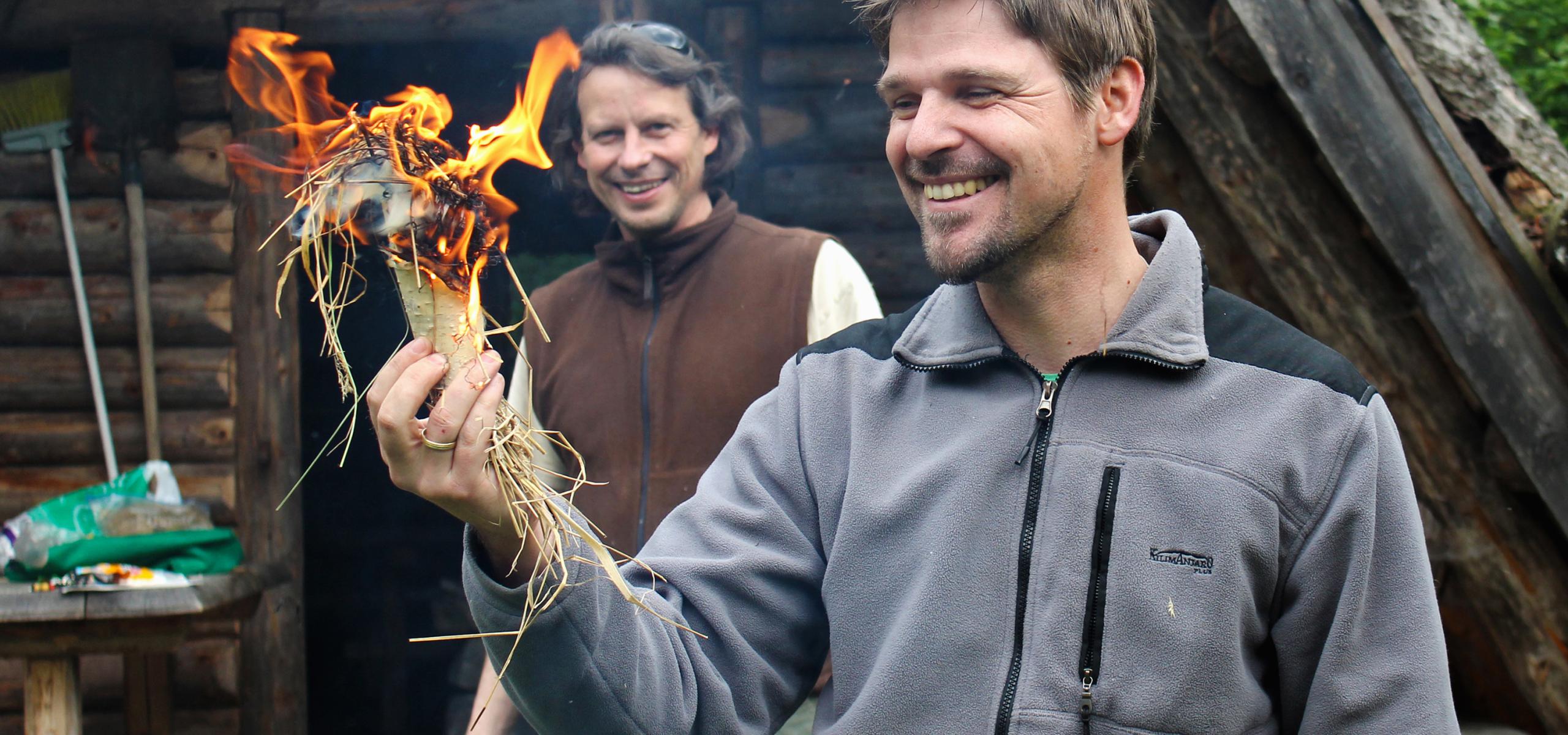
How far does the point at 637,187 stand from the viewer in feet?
10.7

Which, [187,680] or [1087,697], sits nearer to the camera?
[1087,697]

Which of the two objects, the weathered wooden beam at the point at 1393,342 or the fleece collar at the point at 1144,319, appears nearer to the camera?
the fleece collar at the point at 1144,319

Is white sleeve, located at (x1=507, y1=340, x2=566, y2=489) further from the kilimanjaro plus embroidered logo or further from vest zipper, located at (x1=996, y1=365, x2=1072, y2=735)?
the kilimanjaro plus embroidered logo

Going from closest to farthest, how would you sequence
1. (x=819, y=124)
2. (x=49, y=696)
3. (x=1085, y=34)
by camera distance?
(x=1085, y=34) < (x=49, y=696) < (x=819, y=124)

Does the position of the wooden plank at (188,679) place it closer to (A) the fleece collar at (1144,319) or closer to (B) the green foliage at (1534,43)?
(A) the fleece collar at (1144,319)

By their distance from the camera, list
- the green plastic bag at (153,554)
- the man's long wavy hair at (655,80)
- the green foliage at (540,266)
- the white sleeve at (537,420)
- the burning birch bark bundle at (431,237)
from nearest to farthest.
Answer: the burning birch bark bundle at (431,237) → the white sleeve at (537,420) → the man's long wavy hair at (655,80) → the green plastic bag at (153,554) → the green foliage at (540,266)

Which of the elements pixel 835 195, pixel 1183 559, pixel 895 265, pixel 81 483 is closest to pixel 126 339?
pixel 81 483

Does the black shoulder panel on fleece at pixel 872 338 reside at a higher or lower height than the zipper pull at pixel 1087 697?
higher

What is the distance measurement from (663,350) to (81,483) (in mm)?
3425

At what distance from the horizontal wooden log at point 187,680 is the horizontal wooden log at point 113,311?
1.36 metres

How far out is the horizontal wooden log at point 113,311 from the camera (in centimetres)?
524

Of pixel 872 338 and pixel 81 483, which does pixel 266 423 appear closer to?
pixel 81 483

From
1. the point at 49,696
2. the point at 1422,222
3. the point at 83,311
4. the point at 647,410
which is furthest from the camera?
the point at 83,311

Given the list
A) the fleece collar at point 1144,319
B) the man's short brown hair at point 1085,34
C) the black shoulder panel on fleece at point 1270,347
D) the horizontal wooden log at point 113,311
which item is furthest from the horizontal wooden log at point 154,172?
the black shoulder panel on fleece at point 1270,347
